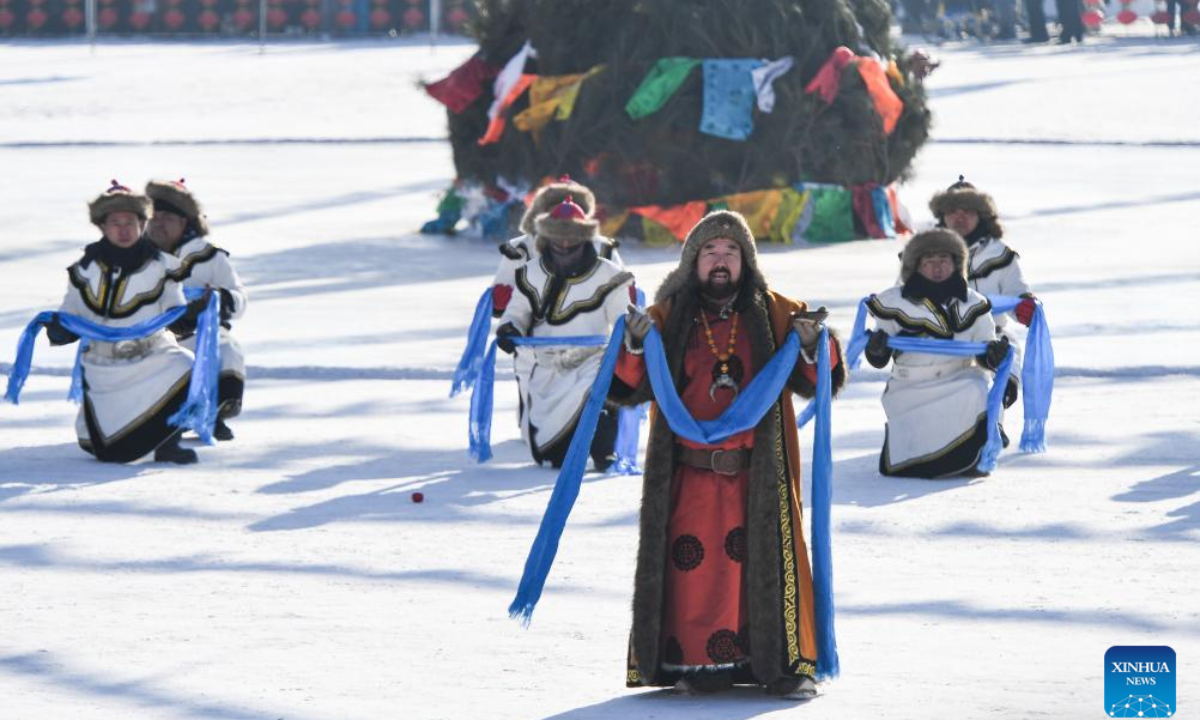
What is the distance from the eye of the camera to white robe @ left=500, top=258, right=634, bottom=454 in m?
11.9

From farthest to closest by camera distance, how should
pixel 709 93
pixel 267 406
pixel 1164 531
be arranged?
pixel 709 93 → pixel 267 406 → pixel 1164 531

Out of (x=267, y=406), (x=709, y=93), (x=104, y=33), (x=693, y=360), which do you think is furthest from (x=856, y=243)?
(x=104, y=33)

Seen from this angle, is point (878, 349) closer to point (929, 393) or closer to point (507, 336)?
point (929, 393)

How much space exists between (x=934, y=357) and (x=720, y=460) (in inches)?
169

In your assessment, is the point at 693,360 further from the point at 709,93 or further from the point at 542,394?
the point at 709,93

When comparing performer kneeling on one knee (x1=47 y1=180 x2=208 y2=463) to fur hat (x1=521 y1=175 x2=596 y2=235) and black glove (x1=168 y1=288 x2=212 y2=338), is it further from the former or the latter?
fur hat (x1=521 y1=175 x2=596 y2=235)

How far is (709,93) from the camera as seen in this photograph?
20922 mm

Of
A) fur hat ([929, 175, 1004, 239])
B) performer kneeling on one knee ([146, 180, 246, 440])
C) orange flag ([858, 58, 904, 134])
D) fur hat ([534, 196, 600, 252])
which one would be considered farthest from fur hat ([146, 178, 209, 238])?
orange flag ([858, 58, 904, 134])

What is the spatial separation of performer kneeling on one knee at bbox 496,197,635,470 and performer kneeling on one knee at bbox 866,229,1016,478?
131 cm

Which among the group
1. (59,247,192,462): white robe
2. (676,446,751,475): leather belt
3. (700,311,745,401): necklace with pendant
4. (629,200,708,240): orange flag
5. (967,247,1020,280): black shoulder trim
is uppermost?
(700,311,745,401): necklace with pendant

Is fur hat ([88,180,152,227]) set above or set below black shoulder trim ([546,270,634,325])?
above

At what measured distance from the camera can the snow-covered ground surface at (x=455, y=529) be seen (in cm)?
756

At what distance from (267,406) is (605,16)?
8749 millimetres

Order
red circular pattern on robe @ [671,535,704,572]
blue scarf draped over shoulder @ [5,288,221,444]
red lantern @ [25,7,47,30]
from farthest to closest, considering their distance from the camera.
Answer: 1. red lantern @ [25,7,47,30]
2. blue scarf draped over shoulder @ [5,288,221,444]
3. red circular pattern on robe @ [671,535,704,572]
